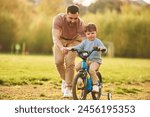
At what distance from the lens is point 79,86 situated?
4.46 m

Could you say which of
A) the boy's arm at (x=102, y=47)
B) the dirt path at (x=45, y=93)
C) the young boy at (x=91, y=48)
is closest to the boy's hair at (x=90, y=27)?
the young boy at (x=91, y=48)

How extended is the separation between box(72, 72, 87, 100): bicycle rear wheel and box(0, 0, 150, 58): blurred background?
16.2 inches

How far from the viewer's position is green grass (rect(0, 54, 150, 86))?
15.3 feet

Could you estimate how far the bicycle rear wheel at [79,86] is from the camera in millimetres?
4434

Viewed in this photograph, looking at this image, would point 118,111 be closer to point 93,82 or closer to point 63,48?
point 93,82

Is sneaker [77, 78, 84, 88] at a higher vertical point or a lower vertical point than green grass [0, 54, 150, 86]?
lower

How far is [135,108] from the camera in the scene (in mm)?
4660

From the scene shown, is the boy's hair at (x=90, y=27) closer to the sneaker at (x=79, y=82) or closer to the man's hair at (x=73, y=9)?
the man's hair at (x=73, y=9)

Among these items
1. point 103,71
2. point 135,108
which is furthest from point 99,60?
point 135,108

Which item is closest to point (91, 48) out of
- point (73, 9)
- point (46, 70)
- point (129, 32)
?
point (73, 9)

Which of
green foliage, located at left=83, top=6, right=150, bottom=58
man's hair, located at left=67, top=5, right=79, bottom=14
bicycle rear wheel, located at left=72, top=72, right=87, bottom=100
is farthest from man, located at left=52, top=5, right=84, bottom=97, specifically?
green foliage, located at left=83, top=6, right=150, bottom=58

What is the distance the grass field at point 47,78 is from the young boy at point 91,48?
16cm

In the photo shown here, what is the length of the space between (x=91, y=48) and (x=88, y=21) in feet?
0.93

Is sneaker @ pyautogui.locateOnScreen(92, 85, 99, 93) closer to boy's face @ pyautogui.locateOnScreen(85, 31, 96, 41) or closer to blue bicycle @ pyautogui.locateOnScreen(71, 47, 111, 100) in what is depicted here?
blue bicycle @ pyautogui.locateOnScreen(71, 47, 111, 100)
